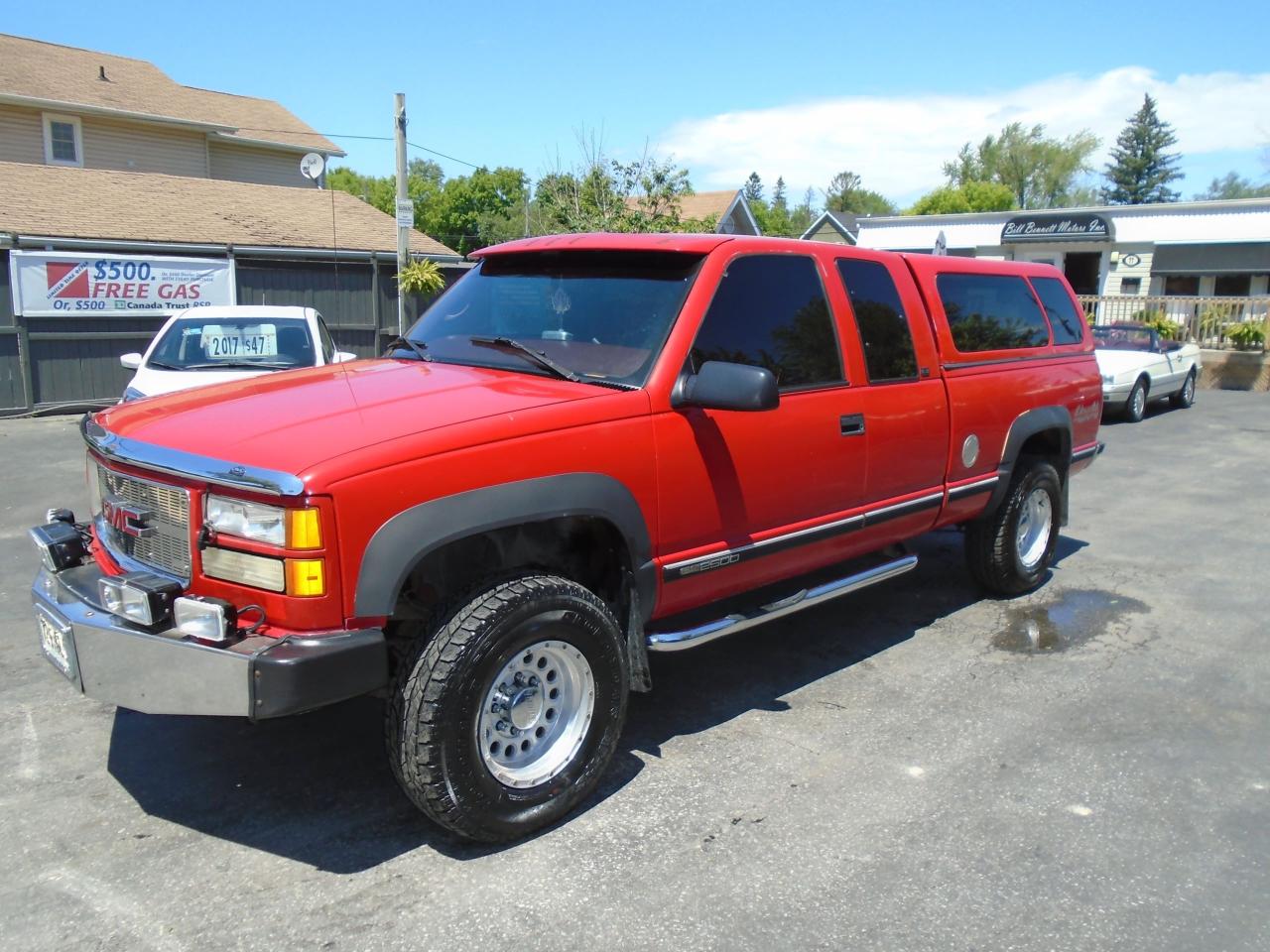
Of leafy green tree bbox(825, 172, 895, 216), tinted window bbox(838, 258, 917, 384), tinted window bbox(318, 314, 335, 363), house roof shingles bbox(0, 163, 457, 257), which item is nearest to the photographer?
tinted window bbox(838, 258, 917, 384)

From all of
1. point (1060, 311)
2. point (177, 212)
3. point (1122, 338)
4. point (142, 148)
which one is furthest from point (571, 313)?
point (142, 148)

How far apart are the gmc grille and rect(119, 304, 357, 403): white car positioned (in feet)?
19.5

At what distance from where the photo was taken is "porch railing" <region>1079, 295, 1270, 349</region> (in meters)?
20.7

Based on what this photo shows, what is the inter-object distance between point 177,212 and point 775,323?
19.1 meters

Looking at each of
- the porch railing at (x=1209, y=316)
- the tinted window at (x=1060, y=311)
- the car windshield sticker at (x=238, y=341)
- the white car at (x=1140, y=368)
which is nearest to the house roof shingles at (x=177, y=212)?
the car windshield sticker at (x=238, y=341)

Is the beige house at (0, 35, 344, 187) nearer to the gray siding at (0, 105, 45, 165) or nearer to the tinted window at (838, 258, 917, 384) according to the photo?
the gray siding at (0, 105, 45, 165)

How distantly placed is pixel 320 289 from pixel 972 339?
50.9 feet

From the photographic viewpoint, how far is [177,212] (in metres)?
19.9

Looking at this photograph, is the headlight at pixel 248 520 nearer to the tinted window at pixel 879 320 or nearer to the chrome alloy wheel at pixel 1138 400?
the tinted window at pixel 879 320

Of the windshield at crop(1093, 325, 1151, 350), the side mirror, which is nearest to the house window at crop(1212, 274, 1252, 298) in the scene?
the windshield at crop(1093, 325, 1151, 350)

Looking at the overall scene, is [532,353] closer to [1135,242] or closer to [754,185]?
[1135,242]

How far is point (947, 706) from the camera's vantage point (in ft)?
14.9

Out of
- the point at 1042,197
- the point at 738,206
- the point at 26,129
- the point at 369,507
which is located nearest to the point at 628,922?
the point at 369,507

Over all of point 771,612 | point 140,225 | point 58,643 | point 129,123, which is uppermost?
point 129,123
